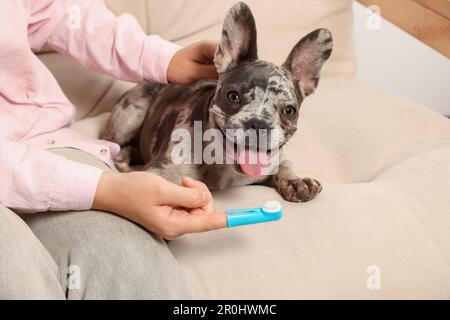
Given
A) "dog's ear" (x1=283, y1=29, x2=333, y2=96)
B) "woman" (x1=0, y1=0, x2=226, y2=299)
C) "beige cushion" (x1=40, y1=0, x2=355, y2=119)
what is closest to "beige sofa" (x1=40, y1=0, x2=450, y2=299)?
"beige cushion" (x1=40, y1=0, x2=355, y2=119)

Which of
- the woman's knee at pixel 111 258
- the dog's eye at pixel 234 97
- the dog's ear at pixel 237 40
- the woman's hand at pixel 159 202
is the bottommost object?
the woman's knee at pixel 111 258

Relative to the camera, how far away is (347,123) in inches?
61.2

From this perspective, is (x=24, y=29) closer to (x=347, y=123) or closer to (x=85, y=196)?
(x=85, y=196)

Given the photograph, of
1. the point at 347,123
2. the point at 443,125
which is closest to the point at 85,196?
the point at 347,123

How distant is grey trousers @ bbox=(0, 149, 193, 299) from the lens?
85 cm

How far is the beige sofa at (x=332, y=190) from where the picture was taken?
3.37 ft

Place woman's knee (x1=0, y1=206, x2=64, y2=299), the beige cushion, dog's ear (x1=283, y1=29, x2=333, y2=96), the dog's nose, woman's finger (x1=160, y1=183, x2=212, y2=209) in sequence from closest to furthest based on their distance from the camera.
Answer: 1. woman's knee (x1=0, y1=206, x2=64, y2=299)
2. woman's finger (x1=160, y1=183, x2=212, y2=209)
3. the dog's nose
4. dog's ear (x1=283, y1=29, x2=333, y2=96)
5. the beige cushion

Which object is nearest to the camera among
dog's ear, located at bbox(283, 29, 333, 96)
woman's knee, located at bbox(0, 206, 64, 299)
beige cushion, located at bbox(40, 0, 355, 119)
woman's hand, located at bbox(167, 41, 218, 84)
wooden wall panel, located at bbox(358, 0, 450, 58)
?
woman's knee, located at bbox(0, 206, 64, 299)

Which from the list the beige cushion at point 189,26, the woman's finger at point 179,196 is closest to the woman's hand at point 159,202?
the woman's finger at point 179,196

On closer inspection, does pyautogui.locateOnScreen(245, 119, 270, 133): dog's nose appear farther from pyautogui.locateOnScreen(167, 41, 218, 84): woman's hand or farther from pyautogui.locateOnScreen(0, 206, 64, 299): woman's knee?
pyautogui.locateOnScreen(0, 206, 64, 299): woman's knee

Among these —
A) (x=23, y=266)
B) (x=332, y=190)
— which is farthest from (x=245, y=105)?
(x=23, y=266)

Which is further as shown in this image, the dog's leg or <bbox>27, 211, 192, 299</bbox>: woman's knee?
the dog's leg

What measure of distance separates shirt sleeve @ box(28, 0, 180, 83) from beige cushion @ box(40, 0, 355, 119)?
27 cm

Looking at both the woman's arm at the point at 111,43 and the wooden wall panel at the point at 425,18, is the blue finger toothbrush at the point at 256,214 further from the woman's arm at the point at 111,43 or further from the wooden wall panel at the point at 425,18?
the wooden wall panel at the point at 425,18
